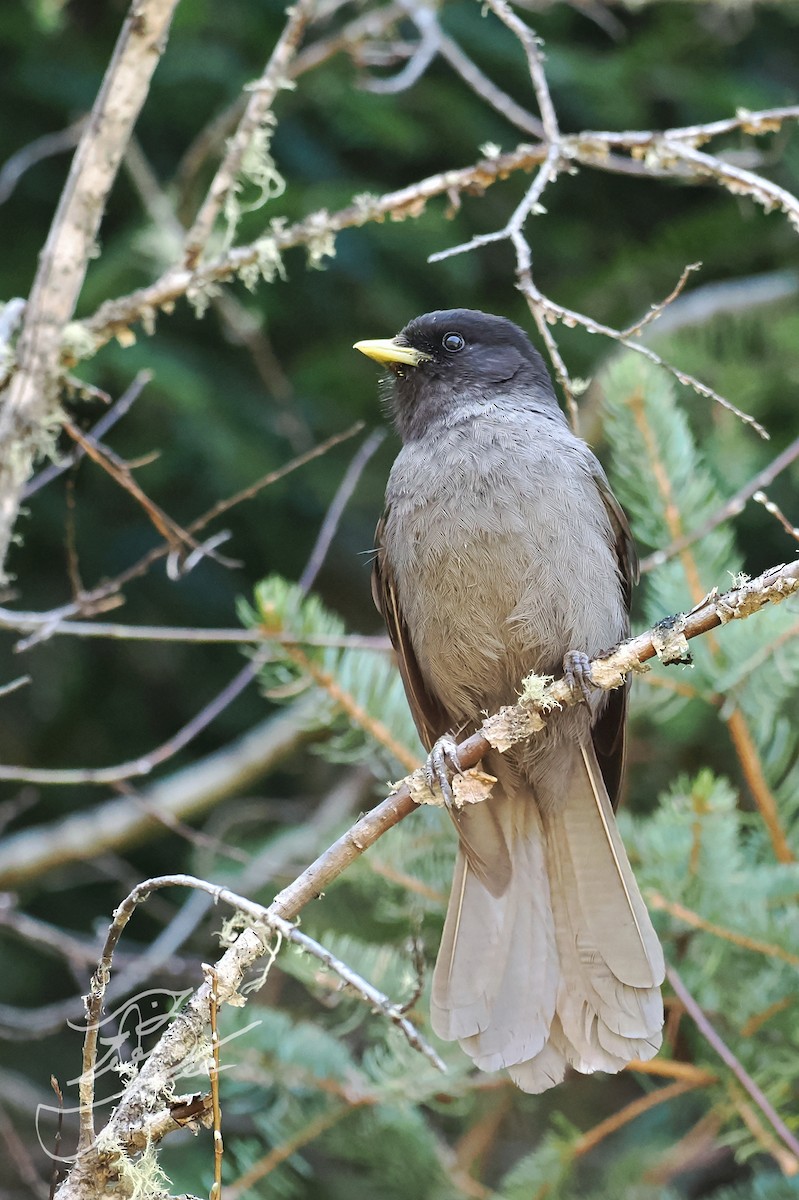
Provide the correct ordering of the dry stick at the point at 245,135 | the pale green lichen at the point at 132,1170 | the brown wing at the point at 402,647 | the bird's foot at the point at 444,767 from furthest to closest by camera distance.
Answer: the brown wing at the point at 402,647 < the dry stick at the point at 245,135 < the bird's foot at the point at 444,767 < the pale green lichen at the point at 132,1170

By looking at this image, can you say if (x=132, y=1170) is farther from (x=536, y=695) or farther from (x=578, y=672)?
(x=578, y=672)

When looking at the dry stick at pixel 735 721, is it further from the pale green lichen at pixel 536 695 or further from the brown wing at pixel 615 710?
the pale green lichen at pixel 536 695

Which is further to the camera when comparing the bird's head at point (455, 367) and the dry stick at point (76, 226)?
the bird's head at point (455, 367)

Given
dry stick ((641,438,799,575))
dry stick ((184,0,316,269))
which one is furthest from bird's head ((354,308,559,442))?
dry stick ((184,0,316,269))

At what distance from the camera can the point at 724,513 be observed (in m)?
3.21

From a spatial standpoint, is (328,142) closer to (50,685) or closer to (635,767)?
(50,685)

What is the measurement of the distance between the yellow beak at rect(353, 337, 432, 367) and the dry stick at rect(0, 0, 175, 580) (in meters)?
1.06

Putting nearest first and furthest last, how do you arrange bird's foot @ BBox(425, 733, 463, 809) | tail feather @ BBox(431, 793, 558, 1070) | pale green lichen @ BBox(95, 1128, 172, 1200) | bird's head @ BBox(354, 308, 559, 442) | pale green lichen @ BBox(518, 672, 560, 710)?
pale green lichen @ BBox(95, 1128, 172, 1200), pale green lichen @ BBox(518, 672, 560, 710), bird's foot @ BBox(425, 733, 463, 809), tail feather @ BBox(431, 793, 558, 1070), bird's head @ BBox(354, 308, 559, 442)

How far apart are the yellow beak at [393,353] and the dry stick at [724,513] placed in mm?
972

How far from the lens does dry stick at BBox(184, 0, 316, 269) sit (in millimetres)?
3131

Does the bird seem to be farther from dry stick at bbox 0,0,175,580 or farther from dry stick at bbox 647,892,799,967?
dry stick at bbox 0,0,175,580

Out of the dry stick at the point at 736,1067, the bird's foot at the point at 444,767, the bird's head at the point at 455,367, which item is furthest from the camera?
the bird's head at the point at 455,367

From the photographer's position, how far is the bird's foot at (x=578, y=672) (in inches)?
113

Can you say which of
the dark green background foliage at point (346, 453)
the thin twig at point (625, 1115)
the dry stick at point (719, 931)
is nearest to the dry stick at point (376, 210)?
the dark green background foliage at point (346, 453)
